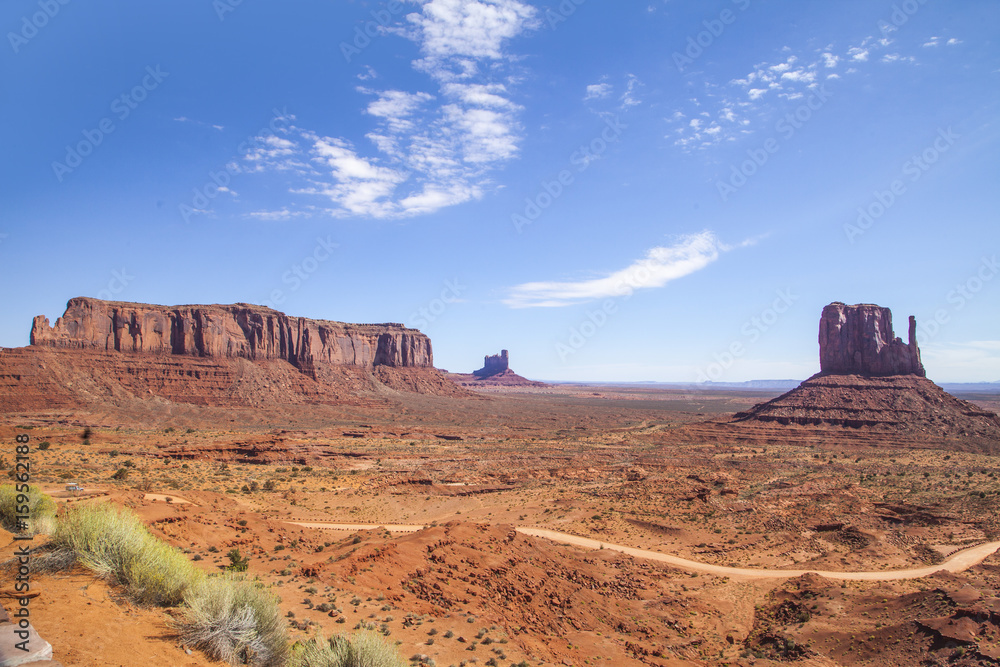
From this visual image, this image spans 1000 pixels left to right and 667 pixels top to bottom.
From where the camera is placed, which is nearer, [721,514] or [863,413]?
[721,514]

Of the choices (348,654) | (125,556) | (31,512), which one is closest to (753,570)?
(348,654)

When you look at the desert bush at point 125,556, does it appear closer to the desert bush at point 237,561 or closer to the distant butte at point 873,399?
the desert bush at point 237,561

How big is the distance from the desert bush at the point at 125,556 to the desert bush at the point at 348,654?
2707 millimetres

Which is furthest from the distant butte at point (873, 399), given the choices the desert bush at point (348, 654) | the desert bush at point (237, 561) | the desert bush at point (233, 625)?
the desert bush at point (233, 625)

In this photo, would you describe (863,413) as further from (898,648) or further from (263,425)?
(263,425)

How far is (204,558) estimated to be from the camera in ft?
47.8

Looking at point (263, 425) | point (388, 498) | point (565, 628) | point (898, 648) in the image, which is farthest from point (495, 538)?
point (263, 425)

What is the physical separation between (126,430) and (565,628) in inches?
2226

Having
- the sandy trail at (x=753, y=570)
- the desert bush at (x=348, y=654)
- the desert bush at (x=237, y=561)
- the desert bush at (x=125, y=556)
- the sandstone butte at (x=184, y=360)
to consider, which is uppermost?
the sandstone butte at (x=184, y=360)

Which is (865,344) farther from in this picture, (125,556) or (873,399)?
(125,556)

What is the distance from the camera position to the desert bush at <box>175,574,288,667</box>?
26.0ft

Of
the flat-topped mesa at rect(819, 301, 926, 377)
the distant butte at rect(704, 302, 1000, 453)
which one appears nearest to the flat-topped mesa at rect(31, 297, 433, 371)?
the distant butte at rect(704, 302, 1000, 453)

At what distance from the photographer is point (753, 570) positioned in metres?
20.7

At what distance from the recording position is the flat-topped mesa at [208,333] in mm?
74688
